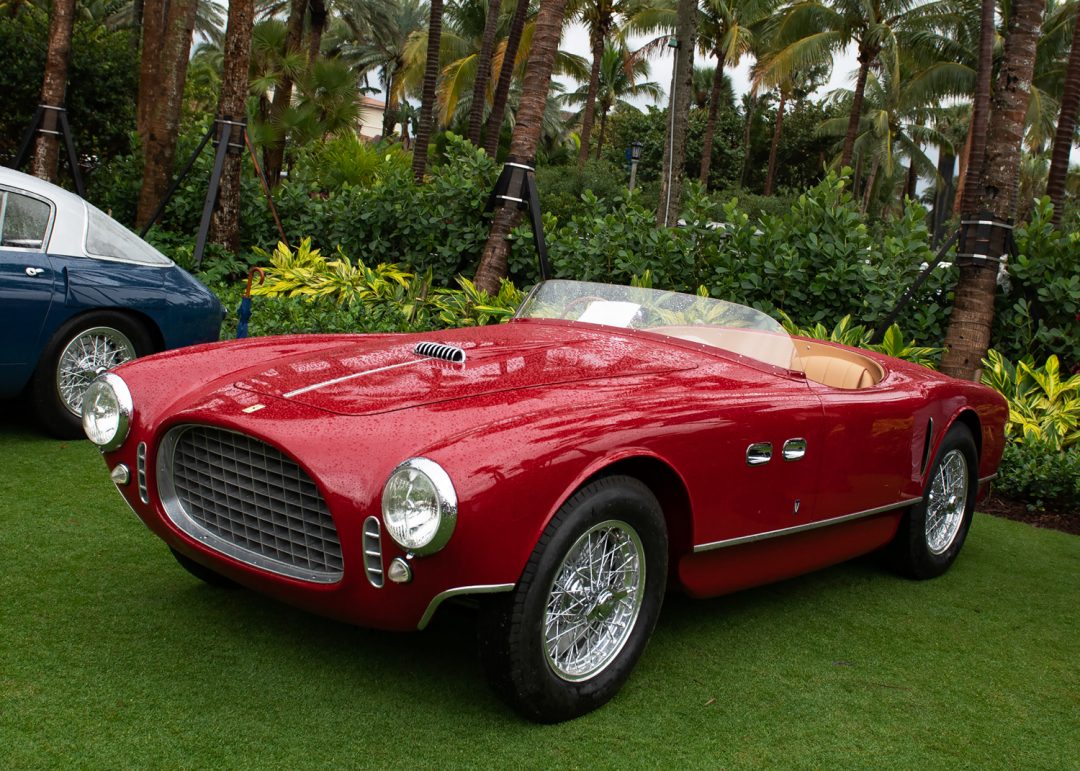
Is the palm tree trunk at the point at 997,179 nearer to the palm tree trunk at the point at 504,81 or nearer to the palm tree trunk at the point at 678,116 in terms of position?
the palm tree trunk at the point at 678,116

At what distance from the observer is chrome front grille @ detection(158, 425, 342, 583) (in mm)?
2662

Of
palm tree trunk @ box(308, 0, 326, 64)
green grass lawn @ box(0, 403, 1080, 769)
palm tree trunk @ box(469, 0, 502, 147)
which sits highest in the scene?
palm tree trunk @ box(308, 0, 326, 64)

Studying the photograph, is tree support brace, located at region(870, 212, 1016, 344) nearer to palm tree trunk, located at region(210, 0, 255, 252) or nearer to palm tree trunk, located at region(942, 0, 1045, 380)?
palm tree trunk, located at region(942, 0, 1045, 380)

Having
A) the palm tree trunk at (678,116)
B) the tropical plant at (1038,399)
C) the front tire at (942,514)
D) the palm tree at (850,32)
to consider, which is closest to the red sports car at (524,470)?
the front tire at (942,514)

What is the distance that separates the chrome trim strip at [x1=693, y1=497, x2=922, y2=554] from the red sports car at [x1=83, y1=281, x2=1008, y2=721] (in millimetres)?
11

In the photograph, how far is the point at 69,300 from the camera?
204 inches

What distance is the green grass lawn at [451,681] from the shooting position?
258 centimetres

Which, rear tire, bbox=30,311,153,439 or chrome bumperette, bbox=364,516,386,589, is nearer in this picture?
chrome bumperette, bbox=364,516,386,589

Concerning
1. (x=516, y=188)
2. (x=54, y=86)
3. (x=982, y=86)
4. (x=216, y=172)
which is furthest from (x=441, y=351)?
(x=982, y=86)

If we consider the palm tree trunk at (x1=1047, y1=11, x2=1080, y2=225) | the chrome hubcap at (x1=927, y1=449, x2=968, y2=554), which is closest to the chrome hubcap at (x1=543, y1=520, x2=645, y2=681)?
the chrome hubcap at (x1=927, y1=449, x2=968, y2=554)

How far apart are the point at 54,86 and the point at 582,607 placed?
9.86m

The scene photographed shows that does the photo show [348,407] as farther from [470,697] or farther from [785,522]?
[785,522]

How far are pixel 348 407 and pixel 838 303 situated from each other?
5.74 m

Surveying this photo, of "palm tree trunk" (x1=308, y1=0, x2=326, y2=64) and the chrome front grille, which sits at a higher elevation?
"palm tree trunk" (x1=308, y1=0, x2=326, y2=64)
